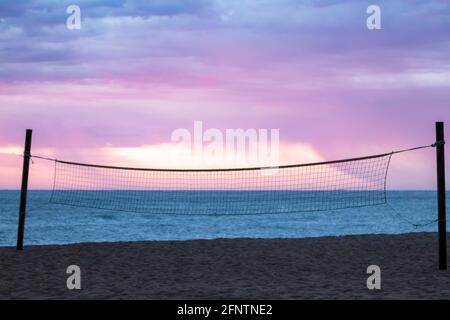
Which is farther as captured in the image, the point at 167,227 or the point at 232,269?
the point at 167,227

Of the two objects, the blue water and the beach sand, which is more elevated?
the blue water

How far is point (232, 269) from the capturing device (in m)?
12.6

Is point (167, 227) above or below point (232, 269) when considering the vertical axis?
above

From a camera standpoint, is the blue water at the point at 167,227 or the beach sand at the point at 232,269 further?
the blue water at the point at 167,227

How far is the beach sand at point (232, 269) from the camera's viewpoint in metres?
9.74

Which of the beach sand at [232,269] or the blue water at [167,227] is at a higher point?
the blue water at [167,227]

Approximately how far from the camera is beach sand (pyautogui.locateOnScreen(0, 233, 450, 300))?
9.74m

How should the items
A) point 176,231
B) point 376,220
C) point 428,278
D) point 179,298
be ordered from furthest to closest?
1. point 376,220
2. point 176,231
3. point 428,278
4. point 179,298

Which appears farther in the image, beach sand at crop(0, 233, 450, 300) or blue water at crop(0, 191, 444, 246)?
blue water at crop(0, 191, 444, 246)
